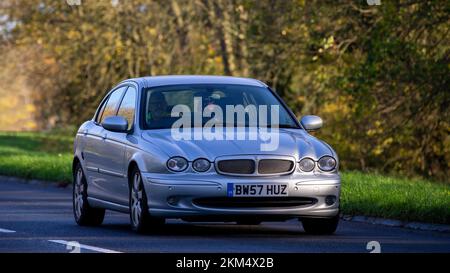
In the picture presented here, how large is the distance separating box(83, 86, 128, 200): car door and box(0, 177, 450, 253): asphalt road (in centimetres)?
44

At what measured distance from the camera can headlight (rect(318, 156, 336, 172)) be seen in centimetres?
1359

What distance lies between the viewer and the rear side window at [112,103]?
15.8 metres

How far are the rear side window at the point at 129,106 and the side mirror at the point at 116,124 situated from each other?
105 millimetres

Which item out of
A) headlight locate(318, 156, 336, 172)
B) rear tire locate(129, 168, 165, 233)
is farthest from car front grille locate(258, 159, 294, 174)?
rear tire locate(129, 168, 165, 233)

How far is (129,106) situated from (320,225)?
2.59m

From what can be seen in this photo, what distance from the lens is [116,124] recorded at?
14484mm

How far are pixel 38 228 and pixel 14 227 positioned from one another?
1.06 feet

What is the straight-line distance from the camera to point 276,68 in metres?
33.5

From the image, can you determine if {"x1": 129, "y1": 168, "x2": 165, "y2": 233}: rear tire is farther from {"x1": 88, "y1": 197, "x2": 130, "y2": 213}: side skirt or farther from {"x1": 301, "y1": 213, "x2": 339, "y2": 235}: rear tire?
{"x1": 301, "y1": 213, "x2": 339, "y2": 235}: rear tire

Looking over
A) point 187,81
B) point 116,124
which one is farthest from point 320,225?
point 116,124

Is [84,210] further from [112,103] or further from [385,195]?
[385,195]

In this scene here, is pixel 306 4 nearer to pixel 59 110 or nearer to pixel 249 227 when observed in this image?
pixel 249 227

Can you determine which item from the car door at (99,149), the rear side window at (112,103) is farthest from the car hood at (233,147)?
the rear side window at (112,103)

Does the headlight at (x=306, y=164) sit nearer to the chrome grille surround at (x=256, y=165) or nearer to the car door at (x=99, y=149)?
the chrome grille surround at (x=256, y=165)
